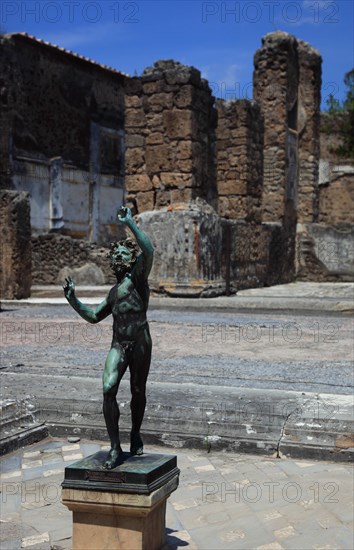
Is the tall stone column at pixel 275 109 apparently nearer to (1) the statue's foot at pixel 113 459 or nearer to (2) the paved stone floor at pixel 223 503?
(2) the paved stone floor at pixel 223 503

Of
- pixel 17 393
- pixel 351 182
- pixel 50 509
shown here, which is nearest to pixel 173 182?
pixel 17 393

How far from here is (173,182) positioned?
10820 mm

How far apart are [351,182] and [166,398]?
20584 mm

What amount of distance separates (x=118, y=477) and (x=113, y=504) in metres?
0.09

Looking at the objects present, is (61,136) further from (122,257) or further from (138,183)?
(122,257)

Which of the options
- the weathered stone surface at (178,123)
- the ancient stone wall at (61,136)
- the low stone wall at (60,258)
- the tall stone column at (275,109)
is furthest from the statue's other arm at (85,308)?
the ancient stone wall at (61,136)

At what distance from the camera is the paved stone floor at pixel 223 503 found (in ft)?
8.90

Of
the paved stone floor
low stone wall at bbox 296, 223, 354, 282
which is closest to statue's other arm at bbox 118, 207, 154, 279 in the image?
the paved stone floor

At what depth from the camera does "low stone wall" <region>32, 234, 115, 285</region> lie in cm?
1817

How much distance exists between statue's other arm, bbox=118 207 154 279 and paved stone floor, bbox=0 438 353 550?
3.38ft

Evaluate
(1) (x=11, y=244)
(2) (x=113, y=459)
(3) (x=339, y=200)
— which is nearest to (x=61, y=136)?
(3) (x=339, y=200)

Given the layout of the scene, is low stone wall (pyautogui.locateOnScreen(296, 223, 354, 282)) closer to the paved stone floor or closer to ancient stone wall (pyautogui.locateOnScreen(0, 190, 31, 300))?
ancient stone wall (pyautogui.locateOnScreen(0, 190, 31, 300))

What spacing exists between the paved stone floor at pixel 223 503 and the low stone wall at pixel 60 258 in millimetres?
14411

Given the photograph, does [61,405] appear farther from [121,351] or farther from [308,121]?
[308,121]
